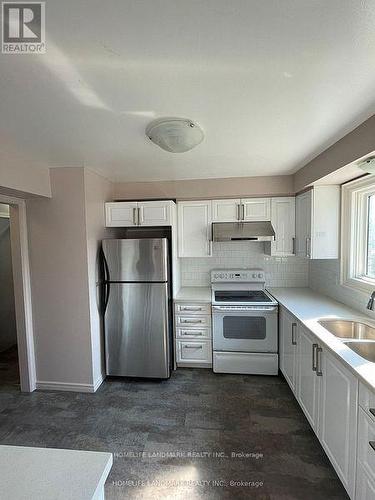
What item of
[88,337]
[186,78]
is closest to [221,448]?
[88,337]

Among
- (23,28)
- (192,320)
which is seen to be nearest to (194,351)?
(192,320)

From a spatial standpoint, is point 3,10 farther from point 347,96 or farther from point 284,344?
point 284,344

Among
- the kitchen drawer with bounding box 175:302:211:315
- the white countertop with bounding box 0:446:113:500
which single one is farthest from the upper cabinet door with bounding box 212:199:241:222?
the white countertop with bounding box 0:446:113:500

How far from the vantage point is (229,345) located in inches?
112

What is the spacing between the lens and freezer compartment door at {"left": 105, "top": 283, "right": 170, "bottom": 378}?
2723 millimetres

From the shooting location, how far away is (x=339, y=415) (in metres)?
1.51

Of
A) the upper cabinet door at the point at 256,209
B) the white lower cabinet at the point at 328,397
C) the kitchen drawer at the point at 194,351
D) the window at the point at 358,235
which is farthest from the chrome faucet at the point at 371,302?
the kitchen drawer at the point at 194,351

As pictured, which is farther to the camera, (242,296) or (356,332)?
(242,296)

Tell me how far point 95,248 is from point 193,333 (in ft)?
4.94

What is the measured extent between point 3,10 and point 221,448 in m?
2.71

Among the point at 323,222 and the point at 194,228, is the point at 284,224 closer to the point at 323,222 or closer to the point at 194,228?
the point at 323,222

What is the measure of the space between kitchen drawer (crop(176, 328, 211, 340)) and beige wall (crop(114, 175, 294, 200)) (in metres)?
1.63

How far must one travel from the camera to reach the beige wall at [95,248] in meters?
2.56

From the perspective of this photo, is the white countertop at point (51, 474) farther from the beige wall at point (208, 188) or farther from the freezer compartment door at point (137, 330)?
the beige wall at point (208, 188)
